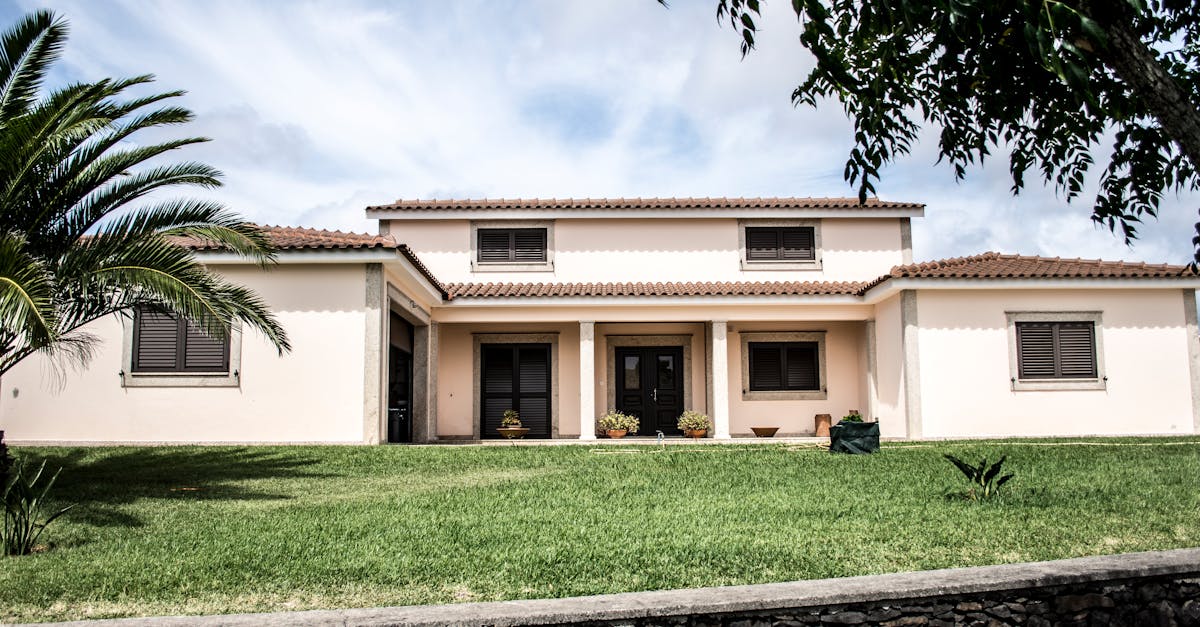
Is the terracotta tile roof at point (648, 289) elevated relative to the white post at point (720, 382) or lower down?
elevated

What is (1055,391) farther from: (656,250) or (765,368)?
(656,250)

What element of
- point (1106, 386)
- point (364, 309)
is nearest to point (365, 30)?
point (364, 309)

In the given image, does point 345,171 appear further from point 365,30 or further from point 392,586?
point 392,586

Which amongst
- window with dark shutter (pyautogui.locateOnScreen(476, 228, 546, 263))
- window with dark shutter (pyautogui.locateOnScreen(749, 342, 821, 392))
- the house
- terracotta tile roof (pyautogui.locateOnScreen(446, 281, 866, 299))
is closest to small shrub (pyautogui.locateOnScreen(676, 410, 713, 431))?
the house

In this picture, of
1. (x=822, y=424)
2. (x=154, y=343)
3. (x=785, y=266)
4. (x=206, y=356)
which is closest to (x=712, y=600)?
(x=206, y=356)

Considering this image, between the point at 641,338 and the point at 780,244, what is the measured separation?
380cm

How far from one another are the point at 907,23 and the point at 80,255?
8201mm

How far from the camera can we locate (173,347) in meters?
14.4

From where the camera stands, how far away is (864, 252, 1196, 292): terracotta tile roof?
53.5 ft

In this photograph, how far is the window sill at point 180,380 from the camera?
563 inches

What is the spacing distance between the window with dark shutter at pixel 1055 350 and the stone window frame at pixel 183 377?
1383cm

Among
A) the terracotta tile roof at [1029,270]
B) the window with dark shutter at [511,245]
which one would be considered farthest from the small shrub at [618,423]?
the terracotta tile roof at [1029,270]

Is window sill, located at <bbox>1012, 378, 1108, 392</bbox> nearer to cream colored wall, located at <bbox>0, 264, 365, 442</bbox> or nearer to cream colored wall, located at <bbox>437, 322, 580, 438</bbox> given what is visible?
cream colored wall, located at <bbox>437, 322, 580, 438</bbox>

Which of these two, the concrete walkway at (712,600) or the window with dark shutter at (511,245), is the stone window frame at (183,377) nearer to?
the window with dark shutter at (511,245)
